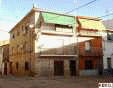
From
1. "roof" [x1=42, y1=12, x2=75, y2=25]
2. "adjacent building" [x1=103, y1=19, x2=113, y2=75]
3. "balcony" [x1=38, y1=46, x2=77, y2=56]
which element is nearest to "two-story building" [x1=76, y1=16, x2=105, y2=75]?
"adjacent building" [x1=103, y1=19, x2=113, y2=75]

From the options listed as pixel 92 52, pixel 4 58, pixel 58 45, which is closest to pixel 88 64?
pixel 92 52

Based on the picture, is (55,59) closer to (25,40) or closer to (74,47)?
(74,47)

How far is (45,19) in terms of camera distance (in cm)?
1972

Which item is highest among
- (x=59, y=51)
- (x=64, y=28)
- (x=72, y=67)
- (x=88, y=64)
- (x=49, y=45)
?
(x=64, y=28)

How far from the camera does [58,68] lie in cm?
2077

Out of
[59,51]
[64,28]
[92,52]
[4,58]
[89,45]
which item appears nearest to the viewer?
[59,51]

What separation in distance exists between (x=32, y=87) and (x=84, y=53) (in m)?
11.5

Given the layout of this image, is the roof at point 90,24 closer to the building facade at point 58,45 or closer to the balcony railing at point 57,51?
the building facade at point 58,45

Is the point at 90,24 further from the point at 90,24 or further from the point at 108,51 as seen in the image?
the point at 108,51

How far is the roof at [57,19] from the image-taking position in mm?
20077

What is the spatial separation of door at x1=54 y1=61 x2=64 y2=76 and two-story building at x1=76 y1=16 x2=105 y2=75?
270 centimetres

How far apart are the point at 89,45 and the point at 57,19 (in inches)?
259

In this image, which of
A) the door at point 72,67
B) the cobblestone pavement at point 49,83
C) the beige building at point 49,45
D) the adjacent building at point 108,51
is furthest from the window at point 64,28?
the cobblestone pavement at point 49,83

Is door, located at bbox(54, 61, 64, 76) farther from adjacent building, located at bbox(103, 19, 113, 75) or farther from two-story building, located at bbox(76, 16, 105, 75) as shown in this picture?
adjacent building, located at bbox(103, 19, 113, 75)
